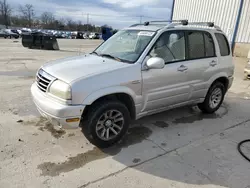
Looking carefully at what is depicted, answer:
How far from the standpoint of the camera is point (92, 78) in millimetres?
2857

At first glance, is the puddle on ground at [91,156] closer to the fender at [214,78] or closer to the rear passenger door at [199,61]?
the rear passenger door at [199,61]

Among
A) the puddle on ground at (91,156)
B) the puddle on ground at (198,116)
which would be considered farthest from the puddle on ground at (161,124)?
the puddle on ground at (91,156)

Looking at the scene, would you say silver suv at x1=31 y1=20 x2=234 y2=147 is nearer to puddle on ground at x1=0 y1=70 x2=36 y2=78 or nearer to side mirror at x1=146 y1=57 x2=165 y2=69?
side mirror at x1=146 y1=57 x2=165 y2=69

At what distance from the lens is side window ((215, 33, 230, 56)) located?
452cm

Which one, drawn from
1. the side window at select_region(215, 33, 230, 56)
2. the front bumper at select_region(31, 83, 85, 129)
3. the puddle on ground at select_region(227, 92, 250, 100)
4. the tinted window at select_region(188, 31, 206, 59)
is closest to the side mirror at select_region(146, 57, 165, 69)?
the tinted window at select_region(188, 31, 206, 59)

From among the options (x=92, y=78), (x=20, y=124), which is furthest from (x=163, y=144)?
(x=20, y=124)

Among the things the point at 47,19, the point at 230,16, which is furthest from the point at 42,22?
the point at 230,16

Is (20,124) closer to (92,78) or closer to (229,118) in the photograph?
(92,78)

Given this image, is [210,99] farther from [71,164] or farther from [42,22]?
[42,22]

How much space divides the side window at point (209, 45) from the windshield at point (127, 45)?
4.49 ft

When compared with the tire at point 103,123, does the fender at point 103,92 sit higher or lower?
higher

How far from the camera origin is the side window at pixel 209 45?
428 centimetres

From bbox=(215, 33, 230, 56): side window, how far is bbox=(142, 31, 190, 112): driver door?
1134 mm

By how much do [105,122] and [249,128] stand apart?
9.95 ft
